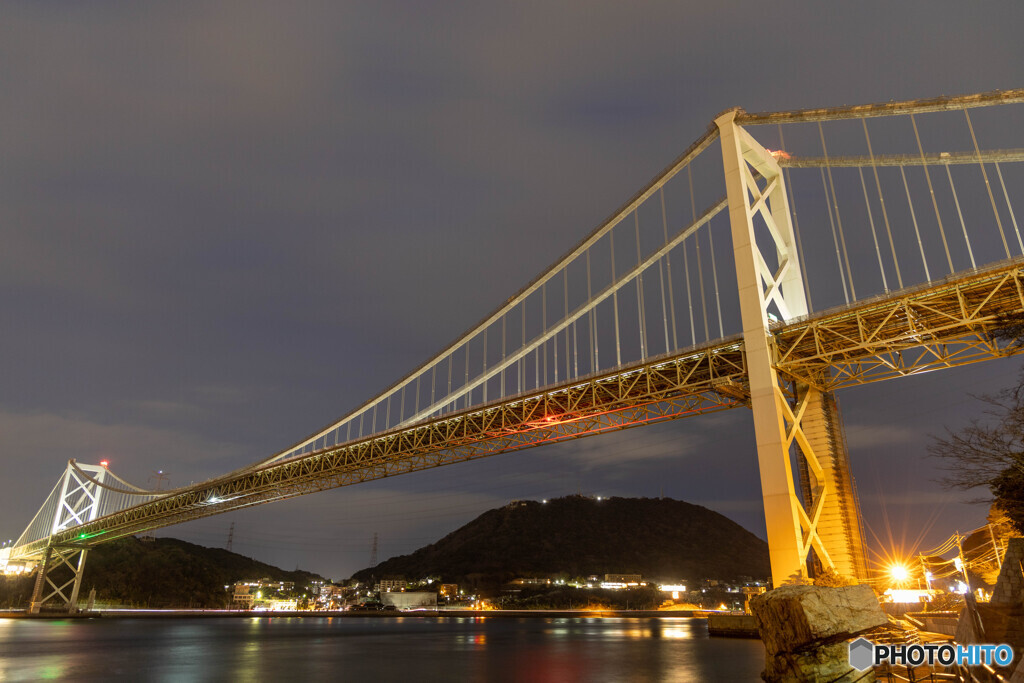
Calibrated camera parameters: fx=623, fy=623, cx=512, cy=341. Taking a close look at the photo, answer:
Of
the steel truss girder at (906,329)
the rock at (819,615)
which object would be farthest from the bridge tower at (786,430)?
the rock at (819,615)

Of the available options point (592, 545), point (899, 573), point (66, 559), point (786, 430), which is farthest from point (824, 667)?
point (592, 545)

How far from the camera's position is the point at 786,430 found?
59.8ft

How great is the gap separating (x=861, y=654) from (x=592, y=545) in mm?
115541

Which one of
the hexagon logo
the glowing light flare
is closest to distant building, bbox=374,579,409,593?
the glowing light flare

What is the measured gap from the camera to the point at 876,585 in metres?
17.8

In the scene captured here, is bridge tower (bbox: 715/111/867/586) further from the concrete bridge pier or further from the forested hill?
the forested hill

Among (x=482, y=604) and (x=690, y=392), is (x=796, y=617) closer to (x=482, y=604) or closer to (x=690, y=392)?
(x=690, y=392)

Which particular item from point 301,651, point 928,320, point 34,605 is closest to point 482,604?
point 34,605

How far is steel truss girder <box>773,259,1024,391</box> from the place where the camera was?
1559 centimetres

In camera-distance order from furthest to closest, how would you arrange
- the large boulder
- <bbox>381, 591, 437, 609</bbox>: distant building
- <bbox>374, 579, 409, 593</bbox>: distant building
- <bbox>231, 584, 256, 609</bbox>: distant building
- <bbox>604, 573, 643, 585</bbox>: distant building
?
<bbox>374, 579, 409, 593</bbox>: distant building
<bbox>604, 573, 643, 585</bbox>: distant building
<bbox>381, 591, 437, 609</bbox>: distant building
<bbox>231, 584, 256, 609</bbox>: distant building
the large boulder

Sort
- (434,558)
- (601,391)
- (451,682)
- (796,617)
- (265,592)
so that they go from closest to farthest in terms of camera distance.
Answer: (796,617)
(451,682)
(601,391)
(265,592)
(434,558)

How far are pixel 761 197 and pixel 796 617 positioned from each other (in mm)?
15202

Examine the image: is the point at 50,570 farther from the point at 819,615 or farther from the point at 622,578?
the point at 622,578

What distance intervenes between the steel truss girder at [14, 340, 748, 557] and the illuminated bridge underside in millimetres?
51
